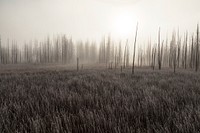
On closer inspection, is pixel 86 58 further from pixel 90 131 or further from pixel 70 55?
pixel 90 131

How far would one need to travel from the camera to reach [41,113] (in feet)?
10.1

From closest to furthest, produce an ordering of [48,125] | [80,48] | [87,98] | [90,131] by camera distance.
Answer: [90,131], [48,125], [87,98], [80,48]

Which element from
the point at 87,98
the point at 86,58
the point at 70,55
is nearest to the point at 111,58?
the point at 86,58

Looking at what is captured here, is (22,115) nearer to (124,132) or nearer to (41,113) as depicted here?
(41,113)

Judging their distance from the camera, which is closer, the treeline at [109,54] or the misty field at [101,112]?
the misty field at [101,112]

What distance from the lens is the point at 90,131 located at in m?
2.13

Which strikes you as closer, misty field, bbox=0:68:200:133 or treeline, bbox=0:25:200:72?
misty field, bbox=0:68:200:133

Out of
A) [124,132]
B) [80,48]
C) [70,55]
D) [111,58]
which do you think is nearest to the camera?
[124,132]

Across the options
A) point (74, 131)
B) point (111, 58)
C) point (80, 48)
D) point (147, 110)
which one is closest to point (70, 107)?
point (74, 131)

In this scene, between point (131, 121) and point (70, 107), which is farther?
point (70, 107)

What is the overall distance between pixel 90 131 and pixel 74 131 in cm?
22

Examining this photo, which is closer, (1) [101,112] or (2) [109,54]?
(1) [101,112]

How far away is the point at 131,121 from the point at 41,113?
1727 millimetres

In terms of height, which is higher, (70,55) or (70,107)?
(70,55)
